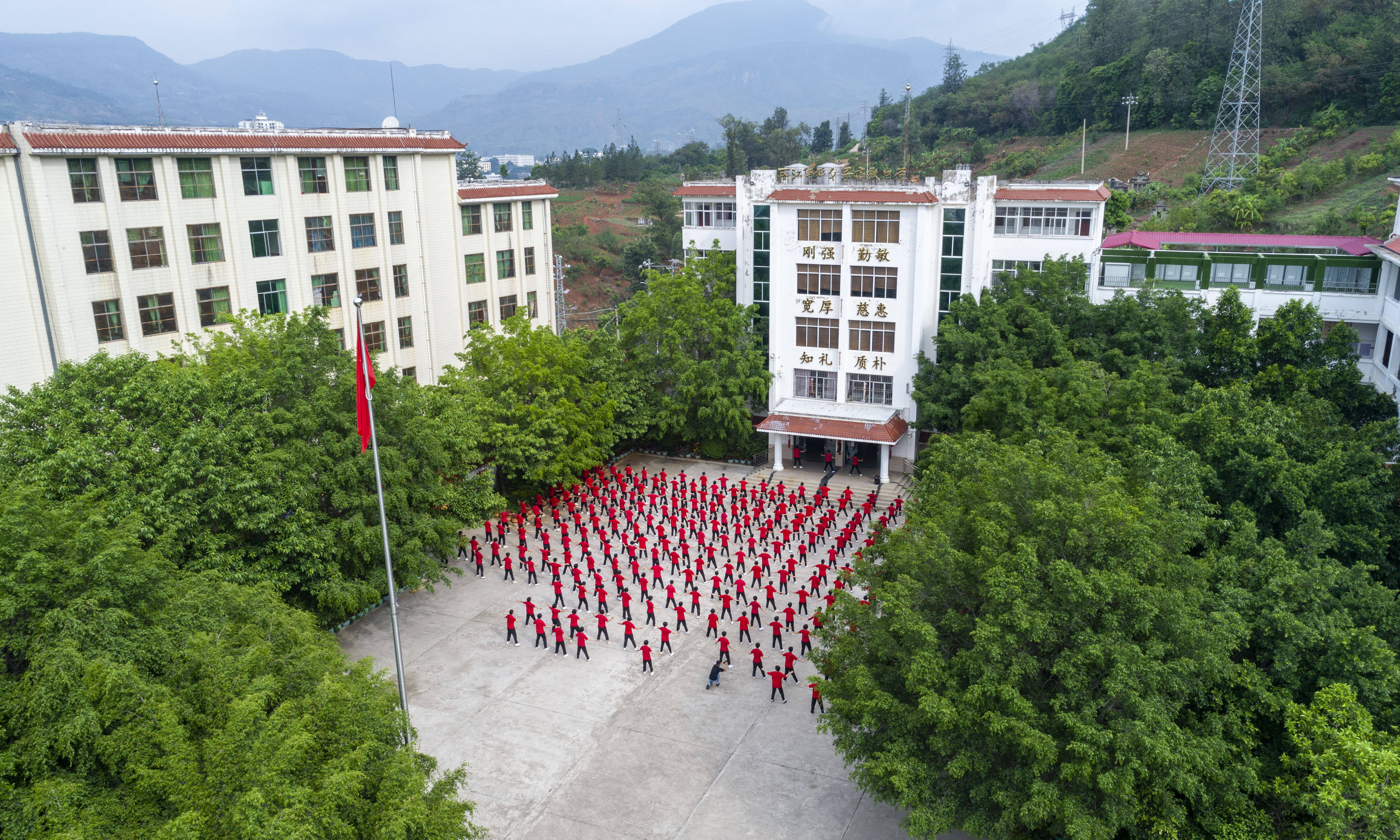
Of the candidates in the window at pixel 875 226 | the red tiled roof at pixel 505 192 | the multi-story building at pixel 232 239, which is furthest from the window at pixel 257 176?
the window at pixel 875 226

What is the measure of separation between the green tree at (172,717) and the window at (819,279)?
19435 mm

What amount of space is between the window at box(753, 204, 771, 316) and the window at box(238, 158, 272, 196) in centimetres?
1414

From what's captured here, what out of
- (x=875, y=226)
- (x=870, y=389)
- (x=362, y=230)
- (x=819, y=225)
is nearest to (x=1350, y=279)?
(x=875, y=226)

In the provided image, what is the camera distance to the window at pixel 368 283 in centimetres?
2675

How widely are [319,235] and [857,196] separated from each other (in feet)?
51.5

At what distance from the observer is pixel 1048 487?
1242 cm

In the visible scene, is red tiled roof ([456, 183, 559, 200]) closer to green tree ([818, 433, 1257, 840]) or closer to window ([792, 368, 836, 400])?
window ([792, 368, 836, 400])

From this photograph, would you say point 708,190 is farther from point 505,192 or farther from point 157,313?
point 157,313

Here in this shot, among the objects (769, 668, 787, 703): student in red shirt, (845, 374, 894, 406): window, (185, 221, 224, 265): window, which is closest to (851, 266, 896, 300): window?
(845, 374, 894, 406): window

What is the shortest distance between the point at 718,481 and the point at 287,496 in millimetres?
14163

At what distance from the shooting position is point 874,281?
87.9ft

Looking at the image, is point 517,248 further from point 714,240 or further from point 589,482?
point 589,482

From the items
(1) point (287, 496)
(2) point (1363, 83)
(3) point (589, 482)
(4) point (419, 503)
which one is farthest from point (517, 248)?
(2) point (1363, 83)

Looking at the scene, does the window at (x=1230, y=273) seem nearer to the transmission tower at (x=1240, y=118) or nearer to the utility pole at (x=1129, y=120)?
the transmission tower at (x=1240, y=118)
